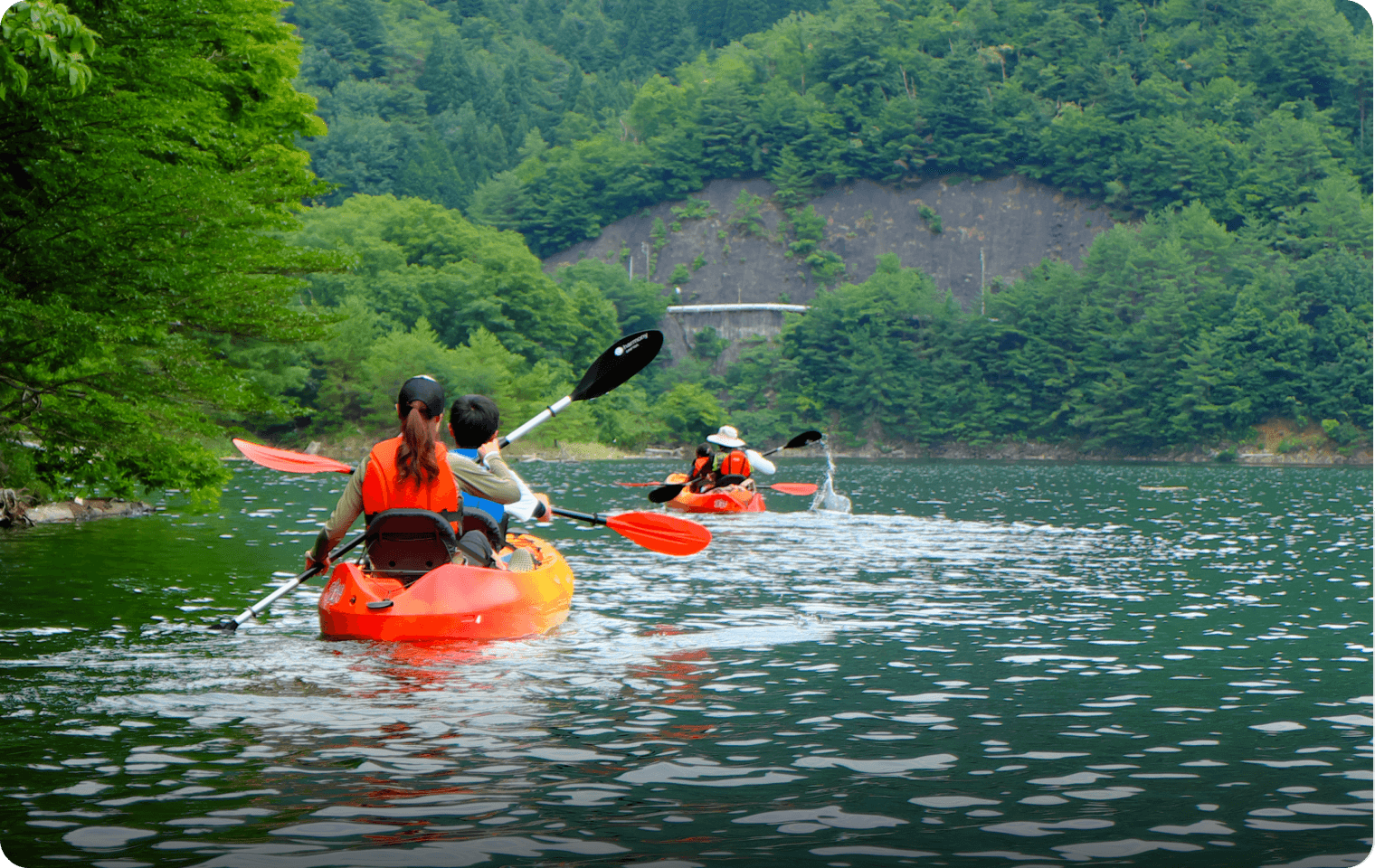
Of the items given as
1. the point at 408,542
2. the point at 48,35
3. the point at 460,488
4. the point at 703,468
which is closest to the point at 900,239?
the point at 703,468

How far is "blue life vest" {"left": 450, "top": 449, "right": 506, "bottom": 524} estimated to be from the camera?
1023cm

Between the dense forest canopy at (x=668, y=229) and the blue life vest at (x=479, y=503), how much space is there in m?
6.02

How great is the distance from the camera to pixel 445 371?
A: 219ft

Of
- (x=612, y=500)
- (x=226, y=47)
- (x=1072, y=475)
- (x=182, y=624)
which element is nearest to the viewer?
(x=182, y=624)

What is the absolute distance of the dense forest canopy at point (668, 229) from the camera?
49.8 feet

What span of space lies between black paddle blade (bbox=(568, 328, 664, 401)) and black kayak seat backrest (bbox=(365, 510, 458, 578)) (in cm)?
324

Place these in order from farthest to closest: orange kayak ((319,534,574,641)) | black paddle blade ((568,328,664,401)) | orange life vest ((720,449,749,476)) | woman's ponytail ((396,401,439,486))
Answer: orange life vest ((720,449,749,476)) → black paddle blade ((568,328,664,401)) → orange kayak ((319,534,574,641)) → woman's ponytail ((396,401,439,486))

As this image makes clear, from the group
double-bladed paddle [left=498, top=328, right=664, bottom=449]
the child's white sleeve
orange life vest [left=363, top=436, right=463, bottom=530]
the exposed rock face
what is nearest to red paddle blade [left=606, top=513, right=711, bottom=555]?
double-bladed paddle [left=498, top=328, right=664, bottom=449]

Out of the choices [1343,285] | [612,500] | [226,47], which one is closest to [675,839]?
[226,47]

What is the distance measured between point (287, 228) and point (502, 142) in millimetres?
112463

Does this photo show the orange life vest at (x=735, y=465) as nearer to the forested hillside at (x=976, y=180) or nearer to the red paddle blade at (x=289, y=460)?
the red paddle blade at (x=289, y=460)

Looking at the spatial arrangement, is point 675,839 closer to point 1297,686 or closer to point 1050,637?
point 1297,686

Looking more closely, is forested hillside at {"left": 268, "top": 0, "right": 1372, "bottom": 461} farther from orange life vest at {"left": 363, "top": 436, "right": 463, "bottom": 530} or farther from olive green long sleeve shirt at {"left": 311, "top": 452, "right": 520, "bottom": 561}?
orange life vest at {"left": 363, "top": 436, "right": 463, "bottom": 530}

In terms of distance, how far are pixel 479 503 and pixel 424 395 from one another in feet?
4.79
